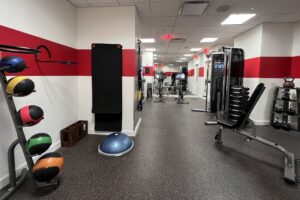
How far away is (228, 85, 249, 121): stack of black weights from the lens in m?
4.53

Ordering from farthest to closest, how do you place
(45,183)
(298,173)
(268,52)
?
(268,52)
(298,173)
(45,183)

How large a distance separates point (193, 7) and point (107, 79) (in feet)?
8.32

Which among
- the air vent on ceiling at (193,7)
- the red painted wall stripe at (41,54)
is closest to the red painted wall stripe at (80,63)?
the red painted wall stripe at (41,54)

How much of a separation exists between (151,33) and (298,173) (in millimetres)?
5780

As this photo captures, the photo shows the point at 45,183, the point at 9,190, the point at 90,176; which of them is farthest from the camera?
the point at 90,176

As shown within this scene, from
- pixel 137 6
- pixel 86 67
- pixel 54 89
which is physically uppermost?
pixel 137 6

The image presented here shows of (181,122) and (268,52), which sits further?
(181,122)

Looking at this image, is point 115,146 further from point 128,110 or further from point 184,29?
point 184,29

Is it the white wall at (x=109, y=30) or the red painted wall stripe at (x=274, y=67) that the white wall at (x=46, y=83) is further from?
the red painted wall stripe at (x=274, y=67)

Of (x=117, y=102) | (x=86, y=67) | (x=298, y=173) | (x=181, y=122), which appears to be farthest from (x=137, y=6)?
(x=298, y=173)

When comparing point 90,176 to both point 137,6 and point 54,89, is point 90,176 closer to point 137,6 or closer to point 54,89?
point 54,89

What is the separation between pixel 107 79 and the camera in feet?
12.5

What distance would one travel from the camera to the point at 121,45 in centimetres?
380

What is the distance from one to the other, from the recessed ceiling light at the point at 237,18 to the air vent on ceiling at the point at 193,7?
1.01 m
